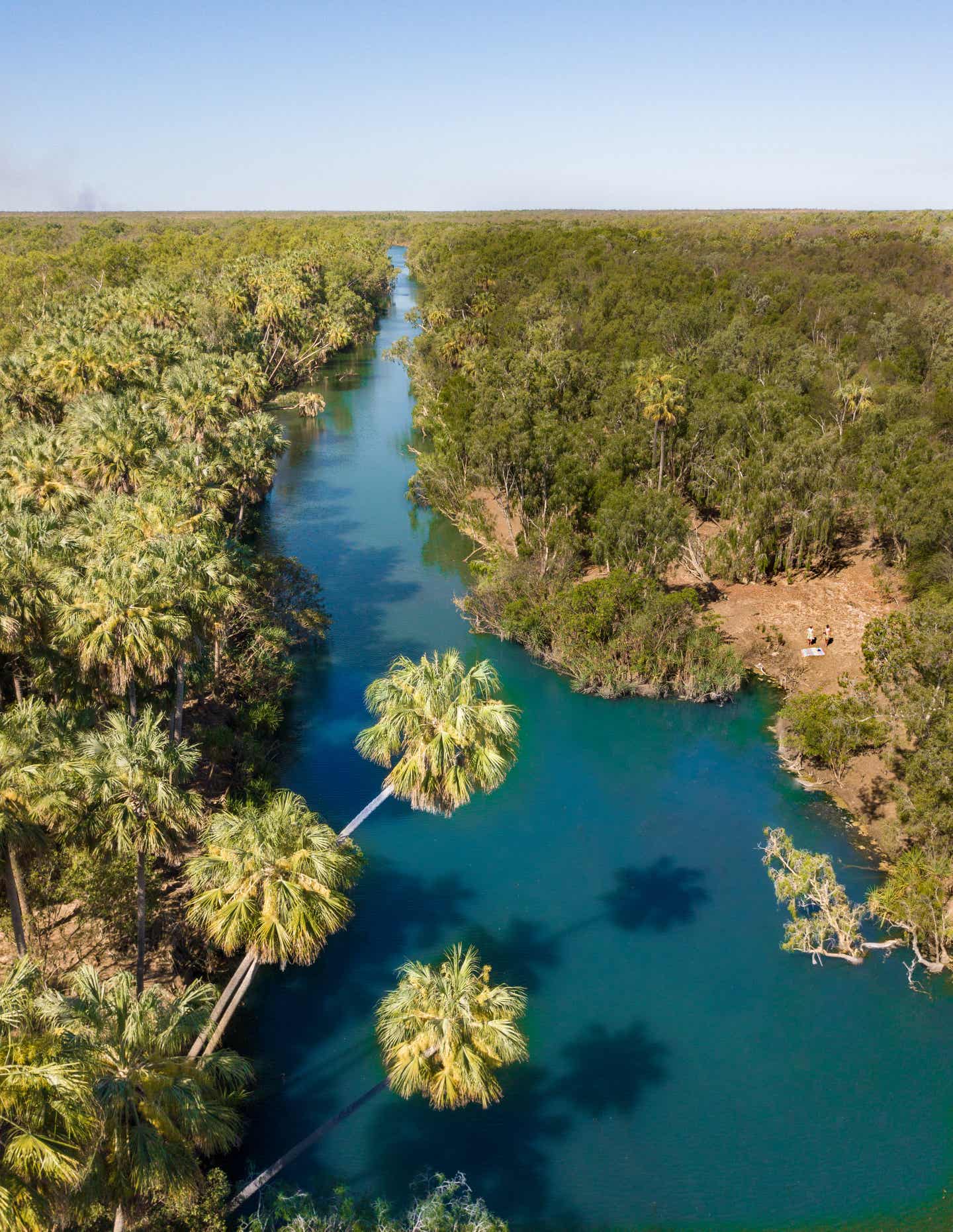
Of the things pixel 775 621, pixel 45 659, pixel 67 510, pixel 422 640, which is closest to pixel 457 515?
pixel 422 640

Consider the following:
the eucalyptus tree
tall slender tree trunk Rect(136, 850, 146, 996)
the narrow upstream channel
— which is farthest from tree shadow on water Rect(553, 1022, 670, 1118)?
the eucalyptus tree

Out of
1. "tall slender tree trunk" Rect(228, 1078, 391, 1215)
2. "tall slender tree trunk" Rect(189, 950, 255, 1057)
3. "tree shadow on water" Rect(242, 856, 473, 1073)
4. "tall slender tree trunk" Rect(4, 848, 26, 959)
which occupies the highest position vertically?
"tall slender tree trunk" Rect(4, 848, 26, 959)

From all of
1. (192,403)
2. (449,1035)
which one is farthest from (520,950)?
(192,403)

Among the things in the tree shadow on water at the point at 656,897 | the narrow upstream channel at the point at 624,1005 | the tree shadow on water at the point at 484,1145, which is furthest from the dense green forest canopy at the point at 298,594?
the tree shadow on water at the point at 656,897

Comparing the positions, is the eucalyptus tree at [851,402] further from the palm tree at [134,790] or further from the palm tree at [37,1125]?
the palm tree at [37,1125]

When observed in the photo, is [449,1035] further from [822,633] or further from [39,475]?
[822,633]

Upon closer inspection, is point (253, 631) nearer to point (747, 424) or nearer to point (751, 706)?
point (751, 706)

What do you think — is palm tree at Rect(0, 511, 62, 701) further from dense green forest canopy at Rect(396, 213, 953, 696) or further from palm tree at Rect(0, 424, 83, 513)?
dense green forest canopy at Rect(396, 213, 953, 696)
